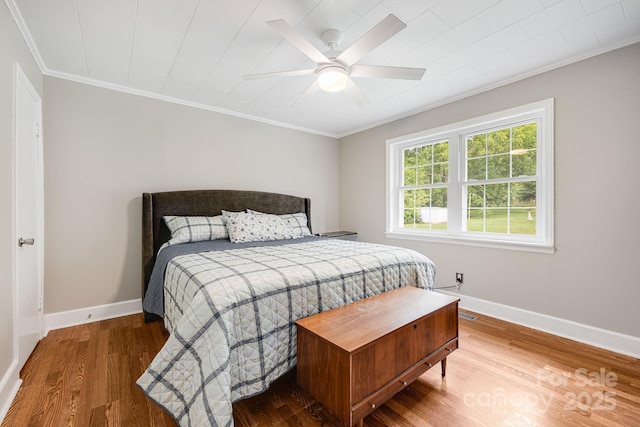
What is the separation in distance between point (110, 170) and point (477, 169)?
3874 millimetres

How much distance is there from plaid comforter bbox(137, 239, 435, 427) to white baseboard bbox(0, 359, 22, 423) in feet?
2.72

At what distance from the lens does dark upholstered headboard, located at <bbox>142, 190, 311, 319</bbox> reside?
2.88 m

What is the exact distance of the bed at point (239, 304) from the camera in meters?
1.27

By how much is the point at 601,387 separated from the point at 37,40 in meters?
4.51

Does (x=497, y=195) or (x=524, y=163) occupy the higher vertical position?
(x=524, y=163)

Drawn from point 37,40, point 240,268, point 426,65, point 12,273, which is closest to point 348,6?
point 426,65

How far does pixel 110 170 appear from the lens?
2.88 m

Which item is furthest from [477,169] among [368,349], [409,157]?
[368,349]

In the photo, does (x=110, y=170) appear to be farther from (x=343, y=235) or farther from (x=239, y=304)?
(x=343, y=235)

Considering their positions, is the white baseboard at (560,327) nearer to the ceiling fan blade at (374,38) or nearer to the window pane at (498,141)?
the window pane at (498,141)

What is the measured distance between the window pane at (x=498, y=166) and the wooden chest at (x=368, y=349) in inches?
69.7

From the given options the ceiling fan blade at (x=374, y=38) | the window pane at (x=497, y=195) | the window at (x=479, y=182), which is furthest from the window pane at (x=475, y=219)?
the ceiling fan blade at (x=374, y=38)

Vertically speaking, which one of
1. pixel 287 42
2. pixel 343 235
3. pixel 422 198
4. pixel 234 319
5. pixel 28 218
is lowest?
pixel 234 319

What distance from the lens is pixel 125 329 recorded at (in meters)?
2.62
